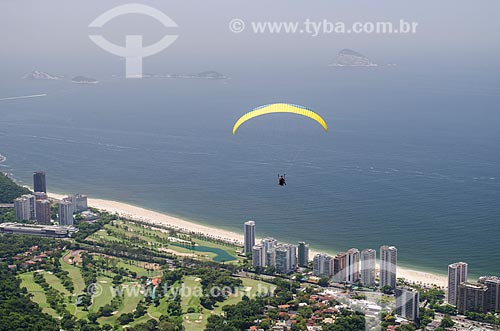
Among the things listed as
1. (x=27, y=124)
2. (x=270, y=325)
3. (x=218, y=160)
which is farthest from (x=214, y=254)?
(x=27, y=124)

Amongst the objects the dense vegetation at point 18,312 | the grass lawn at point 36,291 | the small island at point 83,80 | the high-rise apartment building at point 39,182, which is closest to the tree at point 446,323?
the dense vegetation at point 18,312

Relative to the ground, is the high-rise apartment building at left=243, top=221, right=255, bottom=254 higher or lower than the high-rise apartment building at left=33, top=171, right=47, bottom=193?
lower

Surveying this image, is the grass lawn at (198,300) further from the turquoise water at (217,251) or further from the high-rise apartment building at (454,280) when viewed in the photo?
the high-rise apartment building at (454,280)

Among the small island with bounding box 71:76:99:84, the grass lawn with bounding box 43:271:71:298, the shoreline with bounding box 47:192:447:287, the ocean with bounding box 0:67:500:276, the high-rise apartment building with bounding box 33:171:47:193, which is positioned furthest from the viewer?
the small island with bounding box 71:76:99:84

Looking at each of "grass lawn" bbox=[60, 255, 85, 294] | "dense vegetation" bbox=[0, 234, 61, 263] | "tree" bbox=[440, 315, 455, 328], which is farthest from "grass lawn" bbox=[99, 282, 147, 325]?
"tree" bbox=[440, 315, 455, 328]

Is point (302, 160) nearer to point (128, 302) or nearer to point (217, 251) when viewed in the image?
point (217, 251)

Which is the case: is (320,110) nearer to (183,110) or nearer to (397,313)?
(183,110)

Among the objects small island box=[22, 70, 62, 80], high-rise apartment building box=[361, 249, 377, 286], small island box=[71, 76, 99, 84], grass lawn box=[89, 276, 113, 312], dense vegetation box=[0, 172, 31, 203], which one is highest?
small island box=[22, 70, 62, 80]

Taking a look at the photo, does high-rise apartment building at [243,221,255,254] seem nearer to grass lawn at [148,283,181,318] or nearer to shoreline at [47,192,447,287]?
shoreline at [47,192,447,287]
